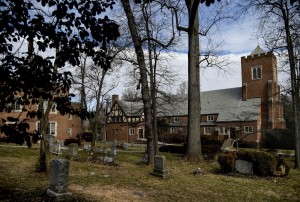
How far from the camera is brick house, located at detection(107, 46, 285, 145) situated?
49.1 metres

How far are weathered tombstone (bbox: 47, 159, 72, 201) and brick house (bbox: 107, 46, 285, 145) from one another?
37.9 m

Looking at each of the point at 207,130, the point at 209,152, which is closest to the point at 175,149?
the point at 209,152

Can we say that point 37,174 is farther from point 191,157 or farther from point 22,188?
point 191,157

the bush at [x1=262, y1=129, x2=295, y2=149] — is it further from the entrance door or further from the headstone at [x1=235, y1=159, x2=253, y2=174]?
the headstone at [x1=235, y1=159, x2=253, y2=174]

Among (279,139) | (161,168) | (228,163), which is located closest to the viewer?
(161,168)

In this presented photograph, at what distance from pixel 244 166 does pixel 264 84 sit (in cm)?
4054

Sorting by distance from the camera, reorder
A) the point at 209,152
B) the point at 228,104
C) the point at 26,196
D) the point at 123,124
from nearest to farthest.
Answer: the point at 26,196 < the point at 209,152 < the point at 228,104 < the point at 123,124

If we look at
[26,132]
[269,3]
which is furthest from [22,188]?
[269,3]

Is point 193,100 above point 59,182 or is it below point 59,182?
above

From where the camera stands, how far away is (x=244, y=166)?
571 inches

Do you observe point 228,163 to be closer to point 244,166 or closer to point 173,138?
point 244,166

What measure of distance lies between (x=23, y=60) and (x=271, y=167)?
12617 millimetres

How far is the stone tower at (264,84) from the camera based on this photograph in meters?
49.6

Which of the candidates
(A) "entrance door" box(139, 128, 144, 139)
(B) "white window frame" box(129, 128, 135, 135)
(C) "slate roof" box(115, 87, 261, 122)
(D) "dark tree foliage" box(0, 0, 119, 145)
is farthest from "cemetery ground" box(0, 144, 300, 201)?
(B) "white window frame" box(129, 128, 135, 135)
